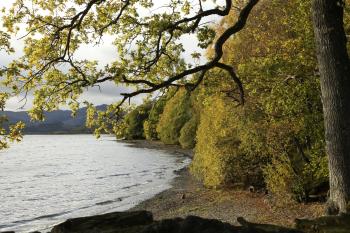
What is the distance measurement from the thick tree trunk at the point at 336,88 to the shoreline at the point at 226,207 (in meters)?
9.50

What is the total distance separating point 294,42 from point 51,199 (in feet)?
112

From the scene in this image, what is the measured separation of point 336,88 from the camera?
11680 millimetres

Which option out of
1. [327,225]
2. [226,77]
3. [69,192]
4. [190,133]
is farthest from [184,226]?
[190,133]

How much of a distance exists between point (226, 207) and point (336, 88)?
1826cm

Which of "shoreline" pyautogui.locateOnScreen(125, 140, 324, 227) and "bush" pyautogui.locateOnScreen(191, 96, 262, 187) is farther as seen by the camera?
"bush" pyautogui.locateOnScreen(191, 96, 262, 187)

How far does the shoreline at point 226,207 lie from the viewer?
23.3 meters

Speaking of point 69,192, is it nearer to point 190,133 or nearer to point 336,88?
point 336,88

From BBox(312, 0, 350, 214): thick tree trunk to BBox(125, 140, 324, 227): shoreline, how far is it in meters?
9.50

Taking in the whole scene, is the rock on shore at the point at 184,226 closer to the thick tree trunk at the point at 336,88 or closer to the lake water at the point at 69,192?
the thick tree trunk at the point at 336,88

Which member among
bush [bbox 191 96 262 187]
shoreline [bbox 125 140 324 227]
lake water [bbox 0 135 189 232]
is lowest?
lake water [bbox 0 135 189 232]

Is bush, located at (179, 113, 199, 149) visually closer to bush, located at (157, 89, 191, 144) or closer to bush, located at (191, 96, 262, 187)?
bush, located at (157, 89, 191, 144)

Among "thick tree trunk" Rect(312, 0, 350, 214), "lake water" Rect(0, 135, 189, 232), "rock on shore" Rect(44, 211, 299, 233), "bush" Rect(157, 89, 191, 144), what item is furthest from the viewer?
"bush" Rect(157, 89, 191, 144)

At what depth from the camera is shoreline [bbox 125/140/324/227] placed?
23266 millimetres

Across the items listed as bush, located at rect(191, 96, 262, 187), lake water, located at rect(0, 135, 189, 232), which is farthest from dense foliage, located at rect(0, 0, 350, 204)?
lake water, located at rect(0, 135, 189, 232)
